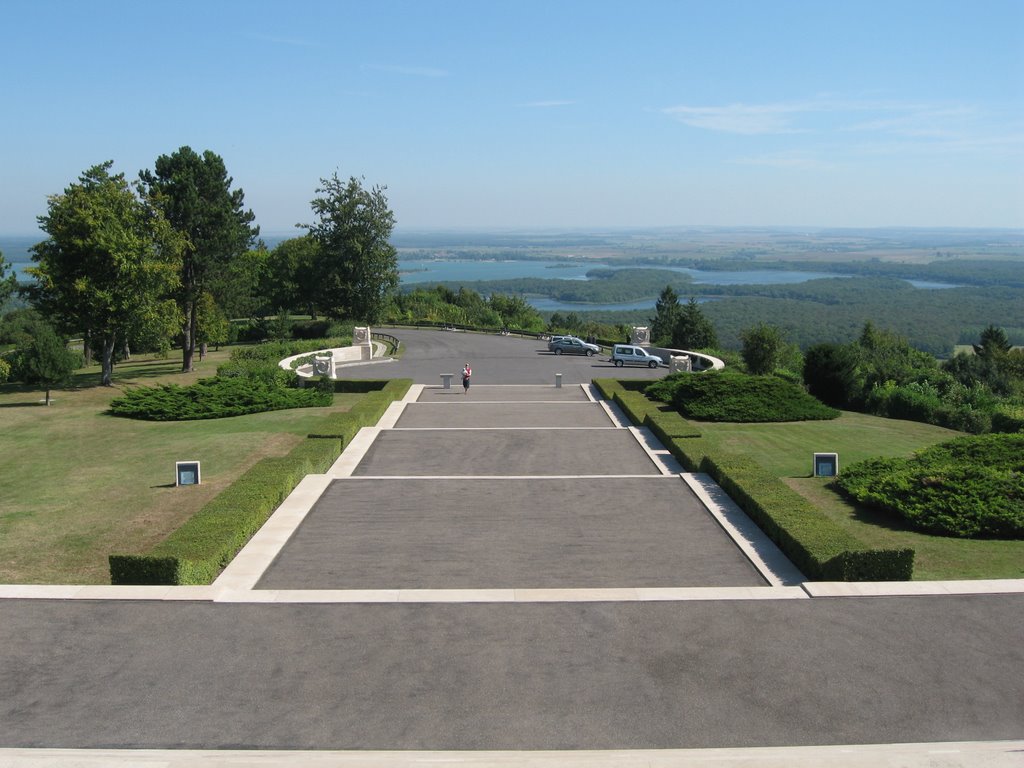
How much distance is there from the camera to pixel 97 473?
22.3m

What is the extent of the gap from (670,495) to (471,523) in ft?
15.3

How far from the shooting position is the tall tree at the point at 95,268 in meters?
37.9

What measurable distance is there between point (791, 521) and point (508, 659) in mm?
6876

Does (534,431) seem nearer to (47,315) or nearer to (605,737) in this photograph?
(605,737)

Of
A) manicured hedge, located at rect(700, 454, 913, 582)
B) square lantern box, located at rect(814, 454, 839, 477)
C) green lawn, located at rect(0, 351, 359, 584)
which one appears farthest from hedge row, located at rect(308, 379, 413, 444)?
square lantern box, located at rect(814, 454, 839, 477)

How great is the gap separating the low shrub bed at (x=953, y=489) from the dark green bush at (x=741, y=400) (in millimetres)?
9090

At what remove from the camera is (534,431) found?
1064 inches

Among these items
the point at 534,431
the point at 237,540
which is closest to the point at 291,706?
the point at 237,540

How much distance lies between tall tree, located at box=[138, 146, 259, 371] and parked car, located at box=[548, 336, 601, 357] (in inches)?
747

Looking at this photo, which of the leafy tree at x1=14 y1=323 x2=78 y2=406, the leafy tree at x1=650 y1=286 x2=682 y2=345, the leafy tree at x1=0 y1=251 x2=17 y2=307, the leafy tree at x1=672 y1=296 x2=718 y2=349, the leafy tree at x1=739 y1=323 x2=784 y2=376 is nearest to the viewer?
the leafy tree at x1=14 y1=323 x2=78 y2=406

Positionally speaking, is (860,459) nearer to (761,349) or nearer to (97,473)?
(97,473)

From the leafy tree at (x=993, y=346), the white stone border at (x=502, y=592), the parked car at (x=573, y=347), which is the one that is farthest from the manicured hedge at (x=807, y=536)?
the leafy tree at (x=993, y=346)

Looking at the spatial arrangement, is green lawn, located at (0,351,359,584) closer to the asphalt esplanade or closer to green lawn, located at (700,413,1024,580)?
the asphalt esplanade

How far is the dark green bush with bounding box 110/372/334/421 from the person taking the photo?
3116cm
